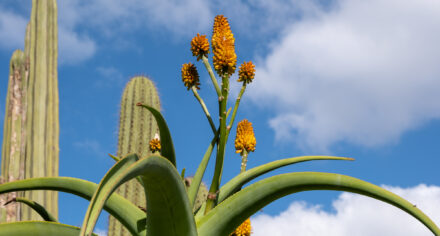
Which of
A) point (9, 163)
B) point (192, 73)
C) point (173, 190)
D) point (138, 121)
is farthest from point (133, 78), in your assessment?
point (173, 190)

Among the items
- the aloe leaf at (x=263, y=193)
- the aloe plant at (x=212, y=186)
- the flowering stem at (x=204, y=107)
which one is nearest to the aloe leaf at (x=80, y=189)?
the aloe plant at (x=212, y=186)

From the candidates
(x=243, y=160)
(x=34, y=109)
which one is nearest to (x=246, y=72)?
(x=243, y=160)

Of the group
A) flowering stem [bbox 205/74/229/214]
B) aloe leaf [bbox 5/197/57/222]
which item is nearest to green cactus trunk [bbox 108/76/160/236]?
aloe leaf [bbox 5/197/57/222]

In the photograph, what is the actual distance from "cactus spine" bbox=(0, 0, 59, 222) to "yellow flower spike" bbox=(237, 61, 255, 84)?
2.05m

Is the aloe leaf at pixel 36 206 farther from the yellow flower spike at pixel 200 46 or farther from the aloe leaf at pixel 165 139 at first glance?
the yellow flower spike at pixel 200 46

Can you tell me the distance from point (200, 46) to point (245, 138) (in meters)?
0.27

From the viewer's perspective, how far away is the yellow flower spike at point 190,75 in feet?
4.56

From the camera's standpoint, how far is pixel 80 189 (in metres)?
1.15

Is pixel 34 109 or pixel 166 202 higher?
pixel 34 109

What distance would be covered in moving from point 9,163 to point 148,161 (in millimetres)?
2721

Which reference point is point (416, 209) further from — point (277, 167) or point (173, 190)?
point (173, 190)

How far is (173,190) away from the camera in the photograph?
3.31 feet

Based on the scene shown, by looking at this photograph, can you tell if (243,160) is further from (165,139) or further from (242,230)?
(165,139)

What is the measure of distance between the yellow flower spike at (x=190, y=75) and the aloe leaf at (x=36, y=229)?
0.47m
